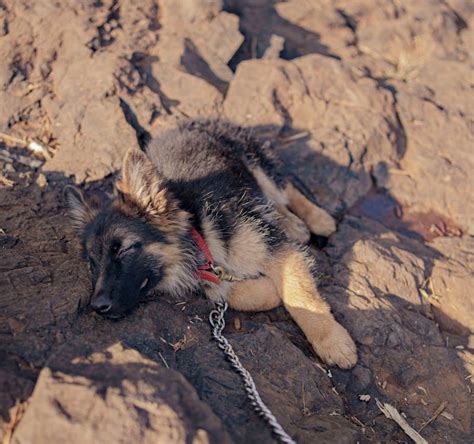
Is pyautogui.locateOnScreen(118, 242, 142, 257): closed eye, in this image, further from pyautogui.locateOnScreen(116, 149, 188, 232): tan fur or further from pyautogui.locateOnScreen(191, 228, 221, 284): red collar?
pyautogui.locateOnScreen(191, 228, 221, 284): red collar

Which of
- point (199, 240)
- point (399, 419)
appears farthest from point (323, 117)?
point (399, 419)

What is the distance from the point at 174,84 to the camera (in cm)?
576

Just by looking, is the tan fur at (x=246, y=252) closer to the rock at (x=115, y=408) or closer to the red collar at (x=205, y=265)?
the red collar at (x=205, y=265)

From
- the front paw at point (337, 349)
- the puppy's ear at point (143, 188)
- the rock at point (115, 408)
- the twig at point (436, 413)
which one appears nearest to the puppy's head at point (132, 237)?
the puppy's ear at point (143, 188)

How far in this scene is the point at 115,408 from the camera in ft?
7.14

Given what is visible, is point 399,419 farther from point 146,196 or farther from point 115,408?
point 146,196

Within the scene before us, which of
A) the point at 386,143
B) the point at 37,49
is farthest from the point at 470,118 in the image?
the point at 37,49

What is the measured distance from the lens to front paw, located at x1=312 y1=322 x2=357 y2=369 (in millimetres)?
3617

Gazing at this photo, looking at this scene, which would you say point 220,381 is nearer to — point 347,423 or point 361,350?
point 347,423

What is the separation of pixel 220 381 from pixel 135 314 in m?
0.86

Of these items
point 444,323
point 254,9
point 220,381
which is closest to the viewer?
point 220,381

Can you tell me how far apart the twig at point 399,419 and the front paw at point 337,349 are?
33cm

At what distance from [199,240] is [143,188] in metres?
0.64

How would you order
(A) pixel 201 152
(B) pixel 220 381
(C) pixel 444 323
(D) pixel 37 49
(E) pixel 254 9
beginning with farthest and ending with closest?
(E) pixel 254 9
(D) pixel 37 49
(A) pixel 201 152
(C) pixel 444 323
(B) pixel 220 381
